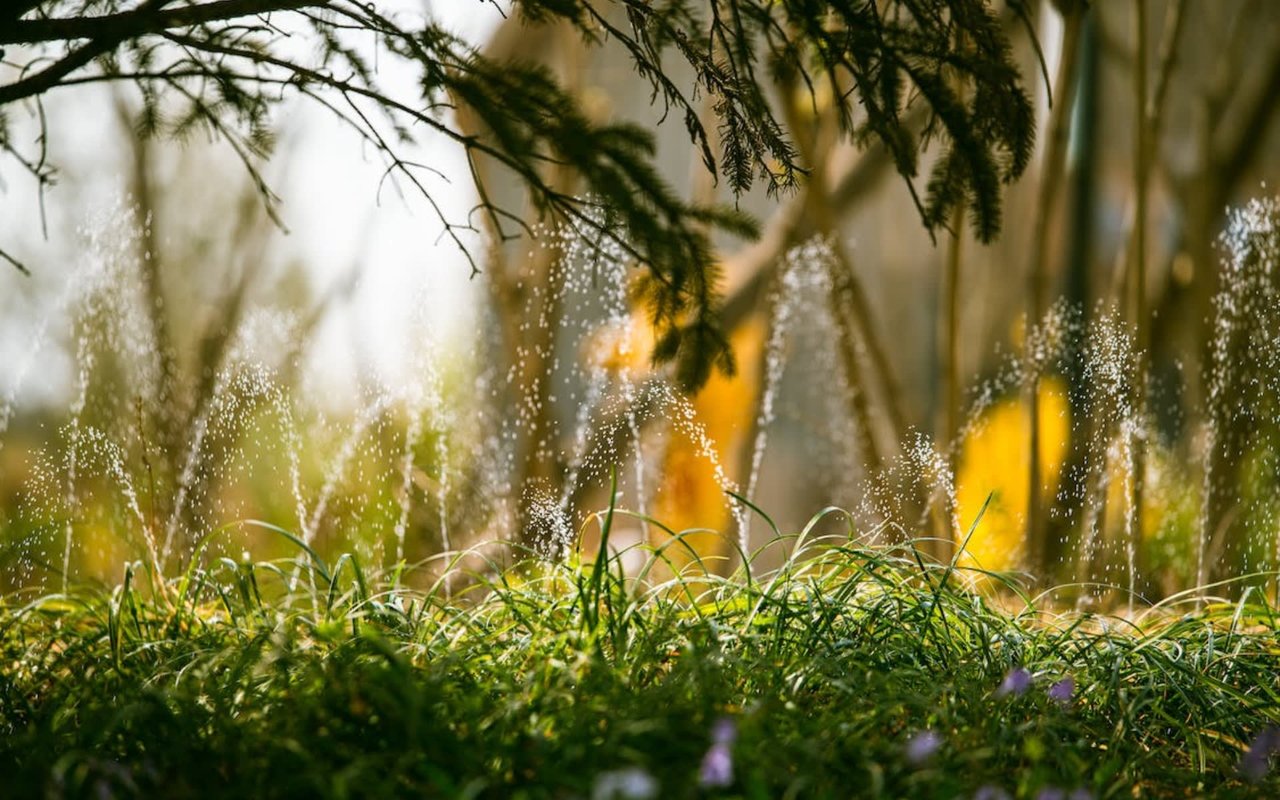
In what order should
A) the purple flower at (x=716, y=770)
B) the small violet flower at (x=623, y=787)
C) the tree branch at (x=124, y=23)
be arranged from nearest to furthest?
the small violet flower at (x=623, y=787) < the purple flower at (x=716, y=770) < the tree branch at (x=124, y=23)

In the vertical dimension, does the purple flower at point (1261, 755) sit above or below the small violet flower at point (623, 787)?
below

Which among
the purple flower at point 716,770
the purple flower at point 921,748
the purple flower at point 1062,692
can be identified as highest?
the purple flower at point 716,770

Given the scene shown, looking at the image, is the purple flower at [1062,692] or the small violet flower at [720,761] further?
the purple flower at [1062,692]

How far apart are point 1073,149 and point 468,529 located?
2.72m

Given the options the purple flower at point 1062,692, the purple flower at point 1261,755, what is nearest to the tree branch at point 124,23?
the purple flower at point 1062,692

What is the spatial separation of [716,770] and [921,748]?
0.86ft

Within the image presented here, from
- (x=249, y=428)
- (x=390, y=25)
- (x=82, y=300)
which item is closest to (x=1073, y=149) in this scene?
(x=390, y=25)

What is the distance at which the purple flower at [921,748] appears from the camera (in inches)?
46.6

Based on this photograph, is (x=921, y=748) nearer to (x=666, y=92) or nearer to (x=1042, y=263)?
(x=666, y=92)

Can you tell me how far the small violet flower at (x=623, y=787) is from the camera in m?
0.92

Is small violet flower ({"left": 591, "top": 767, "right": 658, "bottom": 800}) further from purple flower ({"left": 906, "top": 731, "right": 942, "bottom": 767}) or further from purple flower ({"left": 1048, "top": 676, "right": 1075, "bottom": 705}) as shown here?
purple flower ({"left": 1048, "top": 676, "right": 1075, "bottom": 705})

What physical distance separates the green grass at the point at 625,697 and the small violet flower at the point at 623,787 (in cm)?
4

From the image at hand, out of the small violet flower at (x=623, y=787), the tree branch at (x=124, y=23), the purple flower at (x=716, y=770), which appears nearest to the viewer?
the small violet flower at (x=623, y=787)

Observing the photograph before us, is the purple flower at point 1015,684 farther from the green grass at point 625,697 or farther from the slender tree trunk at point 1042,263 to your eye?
the slender tree trunk at point 1042,263
